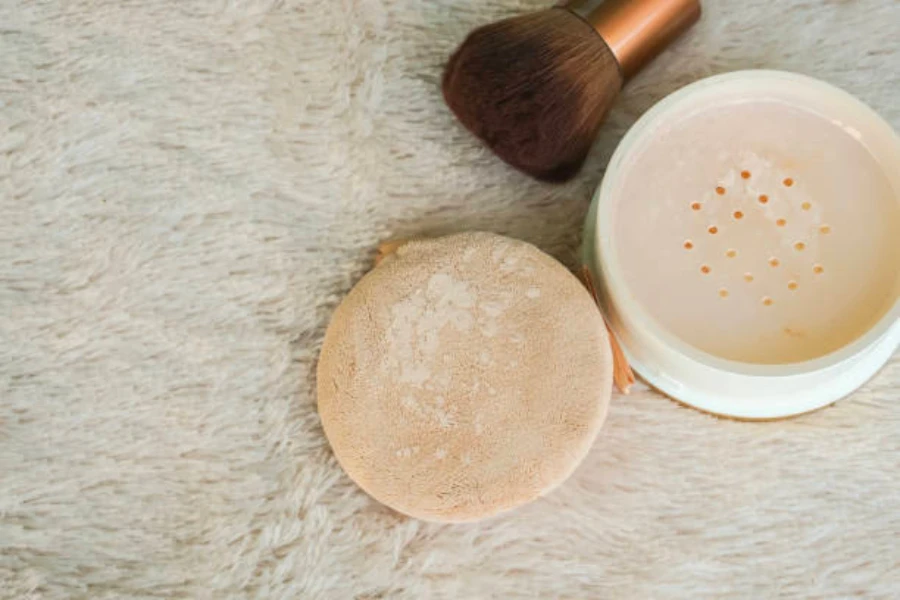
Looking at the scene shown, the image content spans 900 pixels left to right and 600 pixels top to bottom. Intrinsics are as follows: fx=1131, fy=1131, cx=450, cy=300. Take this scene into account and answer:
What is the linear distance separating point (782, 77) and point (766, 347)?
0.15m

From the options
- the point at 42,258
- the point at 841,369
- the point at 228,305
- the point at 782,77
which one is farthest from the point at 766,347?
the point at 42,258

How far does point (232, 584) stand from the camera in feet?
2.09

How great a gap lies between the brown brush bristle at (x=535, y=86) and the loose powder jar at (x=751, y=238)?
31 millimetres

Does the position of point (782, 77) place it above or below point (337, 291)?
above

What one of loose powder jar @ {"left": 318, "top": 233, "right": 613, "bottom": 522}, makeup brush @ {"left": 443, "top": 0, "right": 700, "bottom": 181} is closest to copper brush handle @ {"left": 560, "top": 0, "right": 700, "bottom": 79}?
makeup brush @ {"left": 443, "top": 0, "right": 700, "bottom": 181}

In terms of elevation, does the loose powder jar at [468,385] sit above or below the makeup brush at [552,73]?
below

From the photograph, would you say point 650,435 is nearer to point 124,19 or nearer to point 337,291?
point 337,291

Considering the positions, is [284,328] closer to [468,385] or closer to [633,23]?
[468,385]

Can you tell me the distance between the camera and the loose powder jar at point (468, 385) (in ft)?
1.94

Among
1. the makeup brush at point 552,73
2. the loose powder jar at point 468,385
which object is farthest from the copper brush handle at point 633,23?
the loose powder jar at point 468,385

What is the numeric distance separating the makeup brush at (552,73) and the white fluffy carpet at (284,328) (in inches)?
1.5

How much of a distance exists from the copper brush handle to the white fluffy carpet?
34mm

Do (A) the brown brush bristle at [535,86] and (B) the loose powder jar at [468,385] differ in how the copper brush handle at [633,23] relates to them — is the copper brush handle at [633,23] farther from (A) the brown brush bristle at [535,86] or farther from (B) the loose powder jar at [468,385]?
(B) the loose powder jar at [468,385]

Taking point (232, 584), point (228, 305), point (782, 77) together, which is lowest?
point (232, 584)
